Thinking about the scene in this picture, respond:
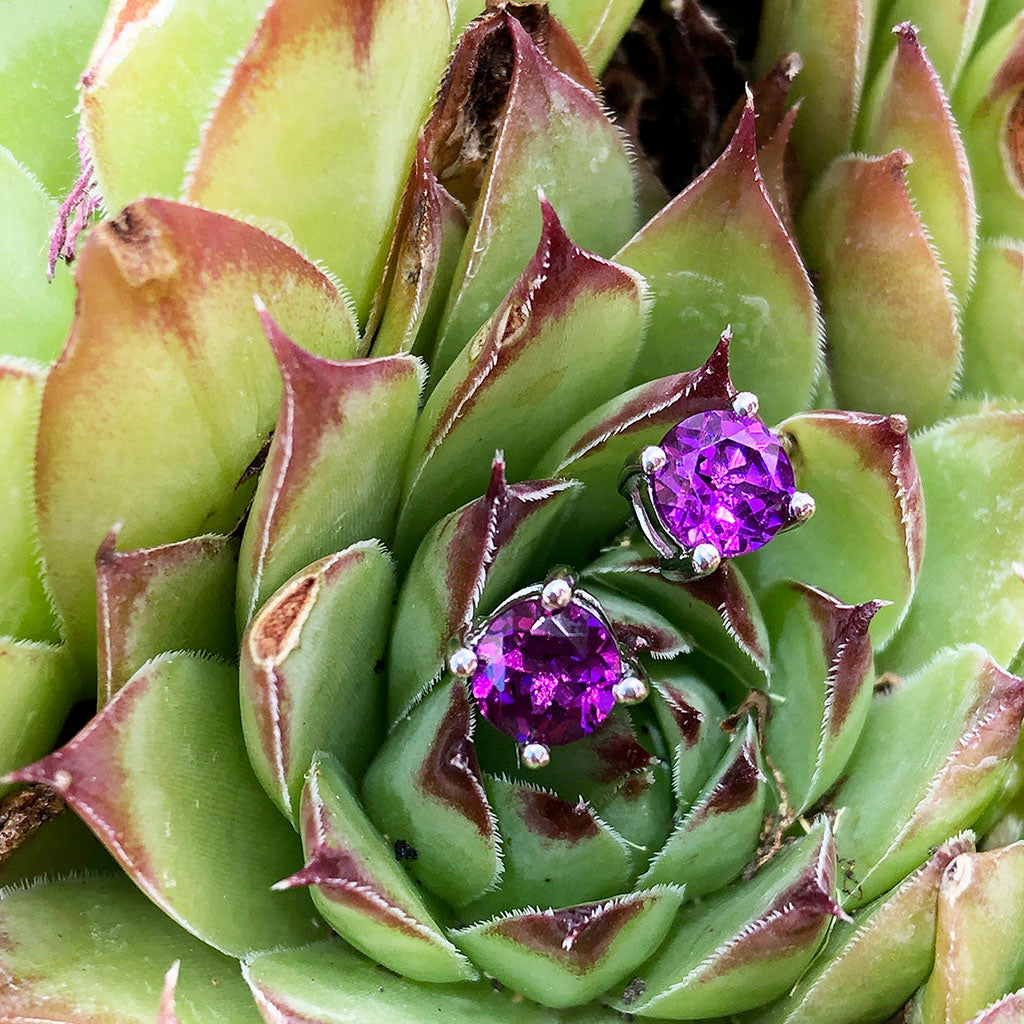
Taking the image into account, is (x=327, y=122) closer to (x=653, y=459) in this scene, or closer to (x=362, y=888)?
(x=653, y=459)

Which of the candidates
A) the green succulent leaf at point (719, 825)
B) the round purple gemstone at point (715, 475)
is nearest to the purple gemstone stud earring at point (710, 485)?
the round purple gemstone at point (715, 475)

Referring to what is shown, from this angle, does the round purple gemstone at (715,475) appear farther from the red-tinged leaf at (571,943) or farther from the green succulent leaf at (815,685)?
the red-tinged leaf at (571,943)

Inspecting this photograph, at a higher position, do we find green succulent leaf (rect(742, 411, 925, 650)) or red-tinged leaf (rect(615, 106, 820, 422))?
red-tinged leaf (rect(615, 106, 820, 422))

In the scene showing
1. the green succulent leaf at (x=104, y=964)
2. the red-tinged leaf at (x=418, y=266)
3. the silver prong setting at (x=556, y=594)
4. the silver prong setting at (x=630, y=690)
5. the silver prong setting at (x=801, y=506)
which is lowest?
the green succulent leaf at (x=104, y=964)

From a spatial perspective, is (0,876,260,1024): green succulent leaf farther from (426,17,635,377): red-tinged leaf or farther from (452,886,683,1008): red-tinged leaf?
(426,17,635,377): red-tinged leaf

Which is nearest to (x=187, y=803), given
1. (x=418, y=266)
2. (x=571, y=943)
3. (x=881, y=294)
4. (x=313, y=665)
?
(x=313, y=665)

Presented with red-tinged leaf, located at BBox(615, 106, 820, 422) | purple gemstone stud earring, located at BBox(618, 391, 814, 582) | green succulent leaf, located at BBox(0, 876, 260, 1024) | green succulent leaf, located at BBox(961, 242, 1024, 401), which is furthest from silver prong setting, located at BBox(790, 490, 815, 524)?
green succulent leaf, located at BBox(0, 876, 260, 1024)

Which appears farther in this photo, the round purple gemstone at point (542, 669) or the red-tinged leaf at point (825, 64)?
the red-tinged leaf at point (825, 64)
